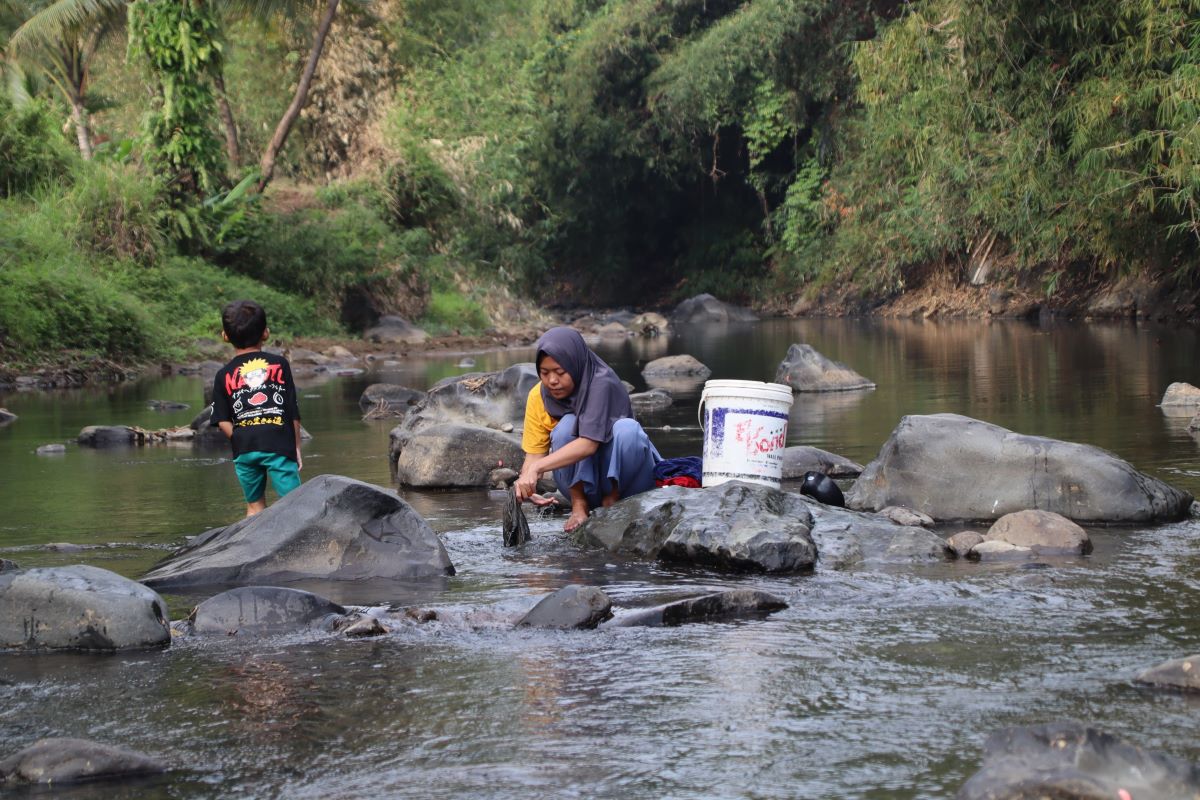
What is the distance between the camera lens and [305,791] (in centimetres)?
371

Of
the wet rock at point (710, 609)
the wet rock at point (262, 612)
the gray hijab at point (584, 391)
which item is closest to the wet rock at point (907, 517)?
the gray hijab at point (584, 391)

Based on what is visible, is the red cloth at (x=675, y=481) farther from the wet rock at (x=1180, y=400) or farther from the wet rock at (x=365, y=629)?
the wet rock at (x=1180, y=400)

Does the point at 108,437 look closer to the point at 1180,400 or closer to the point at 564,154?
the point at 1180,400

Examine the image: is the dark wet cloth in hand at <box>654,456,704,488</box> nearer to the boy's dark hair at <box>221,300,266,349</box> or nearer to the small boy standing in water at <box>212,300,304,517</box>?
the small boy standing in water at <box>212,300,304,517</box>

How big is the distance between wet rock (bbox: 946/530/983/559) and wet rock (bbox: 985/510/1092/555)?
99 millimetres

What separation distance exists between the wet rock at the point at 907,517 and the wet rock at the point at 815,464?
1795 mm

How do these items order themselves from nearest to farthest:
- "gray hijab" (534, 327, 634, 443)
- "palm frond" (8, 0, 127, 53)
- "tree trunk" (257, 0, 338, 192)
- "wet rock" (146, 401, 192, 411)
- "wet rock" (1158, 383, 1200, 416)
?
"gray hijab" (534, 327, 634, 443)
"wet rock" (1158, 383, 1200, 416)
"wet rock" (146, 401, 192, 411)
"palm frond" (8, 0, 127, 53)
"tree trunk" (257, 0, 338, 192)

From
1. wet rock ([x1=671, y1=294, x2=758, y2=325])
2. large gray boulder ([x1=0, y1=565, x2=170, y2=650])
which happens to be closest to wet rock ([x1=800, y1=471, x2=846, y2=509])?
large gray boulder ([x1=0, y1=565, x2=170, y2=650])

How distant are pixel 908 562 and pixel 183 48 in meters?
21.9

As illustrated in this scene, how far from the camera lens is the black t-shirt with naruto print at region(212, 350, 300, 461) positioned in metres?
7.38

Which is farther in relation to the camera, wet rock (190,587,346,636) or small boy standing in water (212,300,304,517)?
small boy standing in water (212,300,304,517)

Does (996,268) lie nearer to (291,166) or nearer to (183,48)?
(291,166)

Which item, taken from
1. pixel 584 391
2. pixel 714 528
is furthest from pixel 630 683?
pixel 584 391

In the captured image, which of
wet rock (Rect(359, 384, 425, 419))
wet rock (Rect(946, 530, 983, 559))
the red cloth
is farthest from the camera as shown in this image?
wet rock (Rect(359, 384, 425, 419))
